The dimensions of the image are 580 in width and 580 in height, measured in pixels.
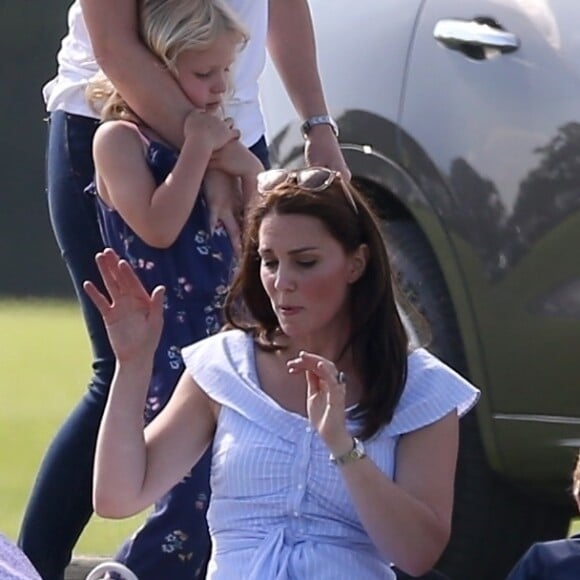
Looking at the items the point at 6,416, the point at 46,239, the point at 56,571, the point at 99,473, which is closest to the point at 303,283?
the point at 99,473

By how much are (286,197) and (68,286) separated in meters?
11.5

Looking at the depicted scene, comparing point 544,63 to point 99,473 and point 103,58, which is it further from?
point 99,473

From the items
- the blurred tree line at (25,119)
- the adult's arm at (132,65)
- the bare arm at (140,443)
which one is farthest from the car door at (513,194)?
the blurred tree line at (25,119)

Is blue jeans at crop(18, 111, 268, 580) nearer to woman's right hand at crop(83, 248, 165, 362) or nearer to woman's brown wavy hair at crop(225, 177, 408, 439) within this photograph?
woman's brown wavy hair at crop(225, 177, 408, 439)

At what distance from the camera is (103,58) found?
12.6ft

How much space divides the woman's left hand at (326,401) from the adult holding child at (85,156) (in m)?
0.83

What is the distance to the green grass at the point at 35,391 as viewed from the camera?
6176 mm

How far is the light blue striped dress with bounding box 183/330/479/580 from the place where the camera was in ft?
10.9

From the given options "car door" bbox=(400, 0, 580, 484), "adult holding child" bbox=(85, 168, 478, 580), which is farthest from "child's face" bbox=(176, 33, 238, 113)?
"car door" bbox=(400, 0, 580, 484)

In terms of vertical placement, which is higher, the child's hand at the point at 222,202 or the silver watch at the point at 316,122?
the silver watch at the point at 316,122

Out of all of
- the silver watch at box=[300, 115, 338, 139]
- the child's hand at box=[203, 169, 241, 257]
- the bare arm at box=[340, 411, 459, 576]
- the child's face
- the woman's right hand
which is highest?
the child's face

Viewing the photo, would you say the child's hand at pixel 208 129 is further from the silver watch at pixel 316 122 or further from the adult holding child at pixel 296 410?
the silver watch at pixel 316 122

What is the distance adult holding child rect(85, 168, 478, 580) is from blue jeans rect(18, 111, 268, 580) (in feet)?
2.21

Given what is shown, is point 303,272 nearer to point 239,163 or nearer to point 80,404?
point 239,163
